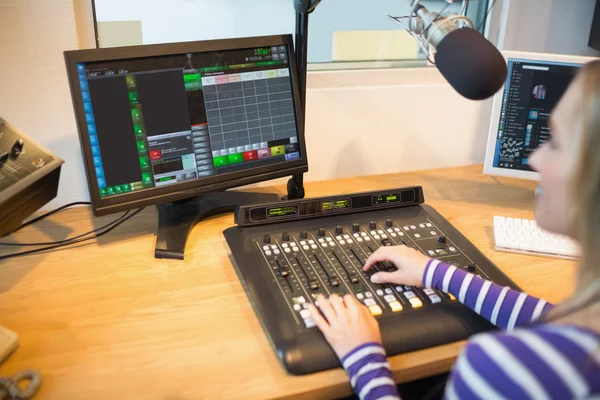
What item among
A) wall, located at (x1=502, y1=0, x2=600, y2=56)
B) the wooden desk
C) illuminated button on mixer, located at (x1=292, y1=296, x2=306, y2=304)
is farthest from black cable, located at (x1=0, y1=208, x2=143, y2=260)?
wall, located at (x1=502, y1=0, x2=600, y2=56)

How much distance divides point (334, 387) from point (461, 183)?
2.94 ft

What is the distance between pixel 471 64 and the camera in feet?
2.87

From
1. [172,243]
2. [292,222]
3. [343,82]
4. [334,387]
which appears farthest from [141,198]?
[343,82]

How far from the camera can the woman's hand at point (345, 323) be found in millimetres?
822

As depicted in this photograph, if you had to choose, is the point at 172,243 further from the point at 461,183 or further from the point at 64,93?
the point at 461,183

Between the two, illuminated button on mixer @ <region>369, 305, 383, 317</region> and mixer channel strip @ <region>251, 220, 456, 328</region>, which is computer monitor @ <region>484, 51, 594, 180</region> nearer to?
mixer channel strip @ <region>251, 220, 456, 328</region>

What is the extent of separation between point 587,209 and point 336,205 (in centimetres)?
61

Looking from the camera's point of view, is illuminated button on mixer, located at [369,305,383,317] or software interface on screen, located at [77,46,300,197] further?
software interface on screen, located at [77,46,300,197]

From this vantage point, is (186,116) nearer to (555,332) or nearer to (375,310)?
(375,310)

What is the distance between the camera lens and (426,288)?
971 millimetres

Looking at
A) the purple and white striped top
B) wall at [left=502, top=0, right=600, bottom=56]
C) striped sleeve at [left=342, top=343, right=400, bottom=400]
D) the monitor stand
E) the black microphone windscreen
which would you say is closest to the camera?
the purple and white striped top

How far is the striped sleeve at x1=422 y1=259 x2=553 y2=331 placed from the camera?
0.90 m

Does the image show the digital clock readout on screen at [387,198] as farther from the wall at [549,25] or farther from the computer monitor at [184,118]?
the wall at [549,25]

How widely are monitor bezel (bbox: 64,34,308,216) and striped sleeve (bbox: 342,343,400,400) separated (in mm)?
518
